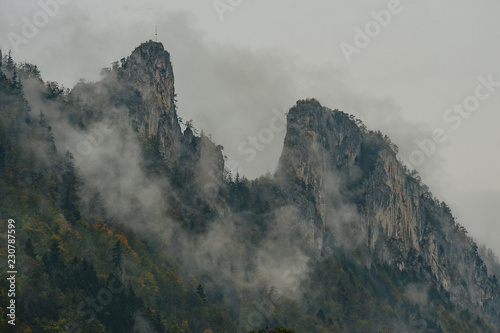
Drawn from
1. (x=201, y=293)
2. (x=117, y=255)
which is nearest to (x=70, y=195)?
(x=117, y=255)

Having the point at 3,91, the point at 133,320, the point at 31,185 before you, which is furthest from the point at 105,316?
the point at 3,91

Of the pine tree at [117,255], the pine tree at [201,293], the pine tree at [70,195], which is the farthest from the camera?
the pine tree at [201,293]

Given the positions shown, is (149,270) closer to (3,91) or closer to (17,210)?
(17,210)

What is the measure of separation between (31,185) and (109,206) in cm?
A: 3230

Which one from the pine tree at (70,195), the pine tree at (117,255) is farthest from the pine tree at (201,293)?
the pine tree at (70,195)

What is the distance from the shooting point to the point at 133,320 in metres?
156

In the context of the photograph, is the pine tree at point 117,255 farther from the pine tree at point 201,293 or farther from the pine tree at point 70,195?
the pine tree at point 201,293

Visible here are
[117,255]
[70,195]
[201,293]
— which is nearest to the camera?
[117,255]

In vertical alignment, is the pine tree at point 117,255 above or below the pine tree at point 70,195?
below

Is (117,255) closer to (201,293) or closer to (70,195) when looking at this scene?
(70,195)

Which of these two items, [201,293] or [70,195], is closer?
[70,195]

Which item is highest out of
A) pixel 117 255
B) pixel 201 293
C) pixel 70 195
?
pixel 70 195

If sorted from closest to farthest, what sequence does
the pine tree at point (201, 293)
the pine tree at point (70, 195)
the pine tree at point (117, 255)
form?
the pine tree at point (117, 255)
the pine tree at point (70, 195)
the pine tree at point (201, 293)


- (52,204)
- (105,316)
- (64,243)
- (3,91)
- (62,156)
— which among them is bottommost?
(105,316)
